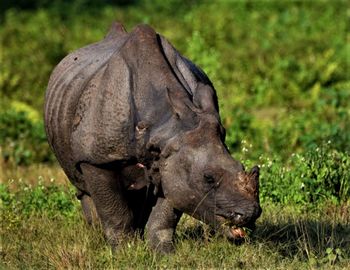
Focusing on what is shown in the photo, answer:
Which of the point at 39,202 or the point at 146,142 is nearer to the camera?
the point at 146,142

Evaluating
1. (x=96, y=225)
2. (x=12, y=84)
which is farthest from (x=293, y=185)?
(x=12, y=84)

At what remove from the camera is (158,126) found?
25.9ft

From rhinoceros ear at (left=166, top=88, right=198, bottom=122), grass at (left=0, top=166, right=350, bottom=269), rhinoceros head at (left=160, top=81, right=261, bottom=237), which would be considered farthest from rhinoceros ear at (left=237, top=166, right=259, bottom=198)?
grass at (left=0, top=166, right=350, bottom=269)

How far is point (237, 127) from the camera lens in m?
14.0

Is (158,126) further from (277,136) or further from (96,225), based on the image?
(277,136)

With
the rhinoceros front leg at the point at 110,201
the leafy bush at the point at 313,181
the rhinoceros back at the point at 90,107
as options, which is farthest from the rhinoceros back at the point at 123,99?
the leafy bush at the point at 313,181

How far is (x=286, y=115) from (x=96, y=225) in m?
6.85

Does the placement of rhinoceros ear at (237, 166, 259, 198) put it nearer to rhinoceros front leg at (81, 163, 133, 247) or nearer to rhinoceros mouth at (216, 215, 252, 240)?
rhinoceros mouth at (216, 215, 252, 240)

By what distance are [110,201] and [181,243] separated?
0.58 m

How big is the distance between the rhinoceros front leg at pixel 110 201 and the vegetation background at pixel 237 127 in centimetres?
16

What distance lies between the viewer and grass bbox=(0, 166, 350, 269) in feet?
26.9

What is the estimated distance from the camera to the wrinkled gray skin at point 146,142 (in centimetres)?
754

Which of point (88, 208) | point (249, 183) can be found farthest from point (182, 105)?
point (88, 208)

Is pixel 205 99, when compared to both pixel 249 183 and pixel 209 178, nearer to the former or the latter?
pixel 209 178
